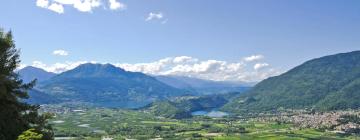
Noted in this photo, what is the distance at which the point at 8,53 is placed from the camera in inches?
Result: 1379

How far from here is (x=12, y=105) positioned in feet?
110

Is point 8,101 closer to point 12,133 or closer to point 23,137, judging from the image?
point 12,133

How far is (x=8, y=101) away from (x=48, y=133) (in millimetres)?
3723

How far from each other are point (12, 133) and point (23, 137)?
10.3 meters

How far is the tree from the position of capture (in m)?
32.4

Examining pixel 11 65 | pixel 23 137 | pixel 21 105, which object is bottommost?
pixel 23 137

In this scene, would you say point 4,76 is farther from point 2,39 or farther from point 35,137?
point 35,137

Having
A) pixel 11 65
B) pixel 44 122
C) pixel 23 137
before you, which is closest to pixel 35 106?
pixel 44 122

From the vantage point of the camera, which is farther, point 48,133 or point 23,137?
point 48,133

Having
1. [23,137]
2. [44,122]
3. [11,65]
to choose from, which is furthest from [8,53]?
[23,137]

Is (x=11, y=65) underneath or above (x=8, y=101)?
above

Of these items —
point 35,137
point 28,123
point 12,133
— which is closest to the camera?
point 35,137

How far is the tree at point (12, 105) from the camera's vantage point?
3238cm

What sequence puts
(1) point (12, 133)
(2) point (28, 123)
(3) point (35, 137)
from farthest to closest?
(2) point (28, 123) < (1) point (12, 133) < (3) point (35, 137)
